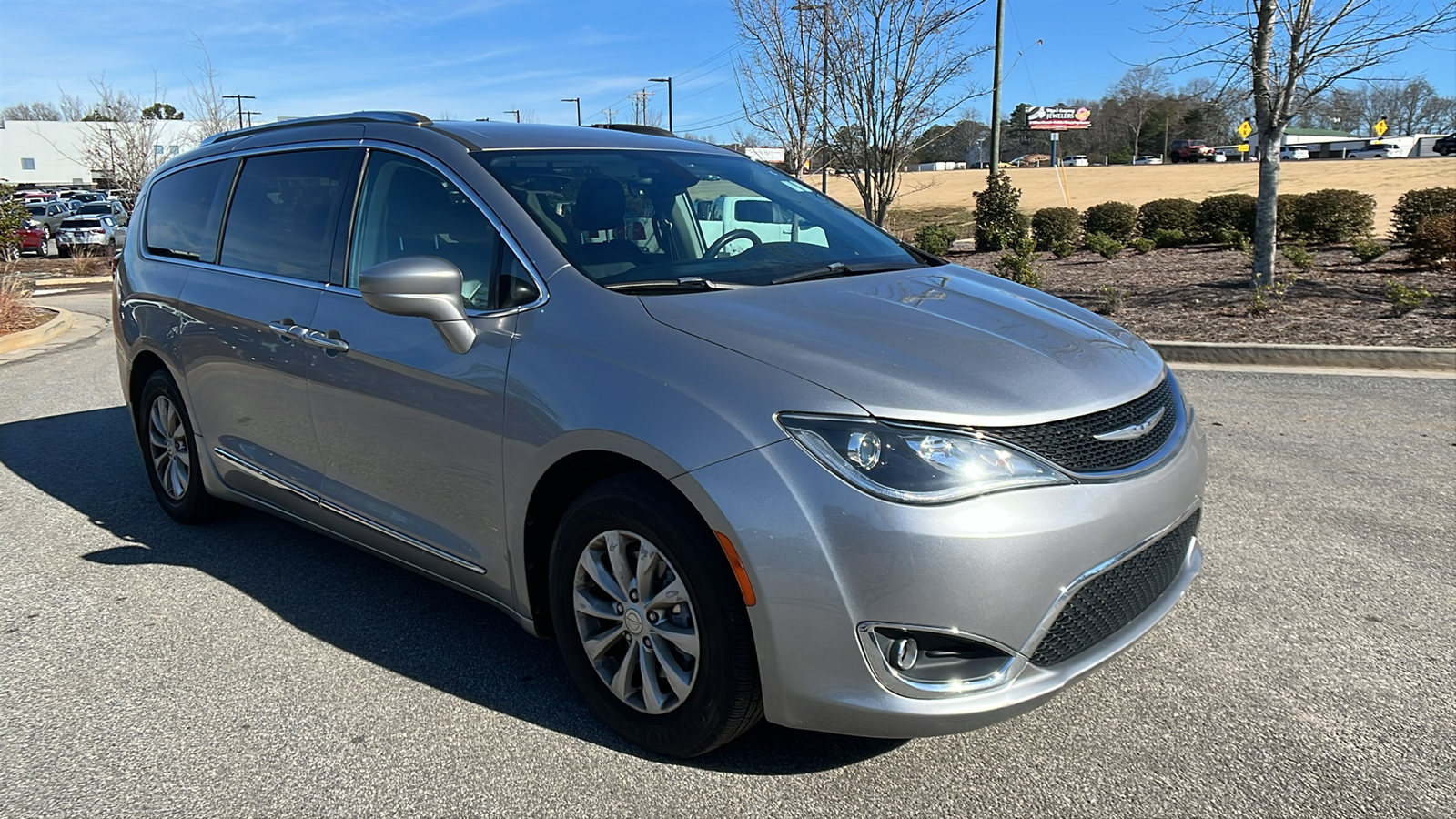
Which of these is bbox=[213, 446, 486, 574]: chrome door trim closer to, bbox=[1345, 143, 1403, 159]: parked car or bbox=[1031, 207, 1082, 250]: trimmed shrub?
bbox=[1031, 207, 1082, 250]: trimmed shrub

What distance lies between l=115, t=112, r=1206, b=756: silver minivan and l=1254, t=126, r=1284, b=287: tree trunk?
8.68m

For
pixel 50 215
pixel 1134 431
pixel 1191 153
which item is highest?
pixel 1191 153

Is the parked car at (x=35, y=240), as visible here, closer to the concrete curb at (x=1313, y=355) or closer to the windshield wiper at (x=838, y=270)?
the concrete curb at (x=1313, y=355)

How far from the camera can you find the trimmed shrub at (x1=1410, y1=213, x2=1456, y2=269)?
12.0 meters

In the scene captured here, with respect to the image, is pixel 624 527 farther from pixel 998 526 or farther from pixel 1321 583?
pixel 1321 583

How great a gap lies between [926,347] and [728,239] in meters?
1.12

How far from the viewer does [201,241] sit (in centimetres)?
476

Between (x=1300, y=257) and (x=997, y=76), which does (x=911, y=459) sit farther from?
(x=997, y=76)

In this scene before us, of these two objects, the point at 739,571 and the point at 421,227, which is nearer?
the point at 739,571

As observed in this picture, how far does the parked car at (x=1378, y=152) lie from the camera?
83.9 metres

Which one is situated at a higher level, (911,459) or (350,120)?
(350,120)

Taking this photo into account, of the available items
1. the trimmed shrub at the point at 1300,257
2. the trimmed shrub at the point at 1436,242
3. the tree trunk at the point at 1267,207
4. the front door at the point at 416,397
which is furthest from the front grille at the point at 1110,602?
the trimmed shrub at the point at 1436,242

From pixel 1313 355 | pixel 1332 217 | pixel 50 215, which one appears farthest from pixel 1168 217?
pixel 50 215

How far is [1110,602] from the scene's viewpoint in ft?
9.06
